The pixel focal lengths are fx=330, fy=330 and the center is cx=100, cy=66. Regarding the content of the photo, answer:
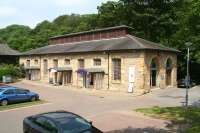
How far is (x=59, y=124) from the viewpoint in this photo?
12.1m

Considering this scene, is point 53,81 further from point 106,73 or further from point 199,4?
point 199,4

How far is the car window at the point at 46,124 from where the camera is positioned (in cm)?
1207

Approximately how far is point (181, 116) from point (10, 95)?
47.7 ft

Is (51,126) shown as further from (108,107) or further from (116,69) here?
(116,69)

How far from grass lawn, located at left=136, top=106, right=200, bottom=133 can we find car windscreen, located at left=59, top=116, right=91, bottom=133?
20.9ft

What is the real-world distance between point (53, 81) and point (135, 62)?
620 inches

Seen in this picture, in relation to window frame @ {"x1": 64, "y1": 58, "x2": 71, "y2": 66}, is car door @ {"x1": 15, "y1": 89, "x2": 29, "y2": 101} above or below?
below

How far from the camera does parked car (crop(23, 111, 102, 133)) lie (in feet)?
39.2

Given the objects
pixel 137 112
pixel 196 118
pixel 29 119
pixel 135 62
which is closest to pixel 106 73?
pixel 135 62

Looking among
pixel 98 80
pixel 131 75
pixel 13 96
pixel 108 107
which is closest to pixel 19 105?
pixel 13 96

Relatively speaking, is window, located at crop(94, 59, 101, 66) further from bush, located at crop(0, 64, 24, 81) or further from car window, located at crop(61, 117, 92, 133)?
car window, located at crop(61, 117, 92, 133)

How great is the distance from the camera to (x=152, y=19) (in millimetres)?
52781

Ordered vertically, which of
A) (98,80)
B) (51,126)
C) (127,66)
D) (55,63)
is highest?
(55,63)

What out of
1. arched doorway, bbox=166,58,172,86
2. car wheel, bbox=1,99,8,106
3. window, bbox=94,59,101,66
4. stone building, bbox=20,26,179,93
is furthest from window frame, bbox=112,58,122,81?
car wheel, bbox=1,99,8,106
